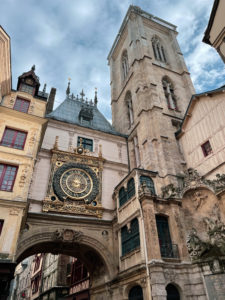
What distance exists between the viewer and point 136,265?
14156 mm

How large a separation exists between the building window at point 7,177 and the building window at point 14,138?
5.51ft

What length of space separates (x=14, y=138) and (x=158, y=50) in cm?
2539

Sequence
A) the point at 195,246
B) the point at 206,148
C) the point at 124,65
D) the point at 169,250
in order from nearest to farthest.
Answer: the point at 195,246 < the point at 169,250 < the point at 206,148 < the point at 124,65

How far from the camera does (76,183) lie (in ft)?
63.9

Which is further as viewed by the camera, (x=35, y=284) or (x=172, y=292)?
(x=35, y=284)

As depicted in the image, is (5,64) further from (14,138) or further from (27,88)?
(14,138)

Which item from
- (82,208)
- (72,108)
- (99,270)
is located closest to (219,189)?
(82,208)

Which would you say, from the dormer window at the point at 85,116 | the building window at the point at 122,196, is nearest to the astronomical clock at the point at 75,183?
the building window at the point at 122,196

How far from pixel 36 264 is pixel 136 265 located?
35.3 meters

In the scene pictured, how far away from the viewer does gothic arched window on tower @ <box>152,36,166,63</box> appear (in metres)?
31.5

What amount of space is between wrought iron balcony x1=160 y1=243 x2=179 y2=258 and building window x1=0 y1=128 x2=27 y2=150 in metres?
11.7

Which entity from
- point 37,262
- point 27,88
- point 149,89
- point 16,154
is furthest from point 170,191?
point 37,262

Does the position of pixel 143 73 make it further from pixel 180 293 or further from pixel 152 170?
pixel 180 293

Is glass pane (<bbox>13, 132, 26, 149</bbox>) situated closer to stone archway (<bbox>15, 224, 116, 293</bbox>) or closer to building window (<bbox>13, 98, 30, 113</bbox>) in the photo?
building window (<bbox>13, 98, 30, 113</bbox>)
